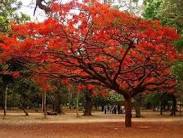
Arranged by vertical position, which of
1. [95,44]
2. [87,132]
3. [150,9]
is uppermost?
[150,9]

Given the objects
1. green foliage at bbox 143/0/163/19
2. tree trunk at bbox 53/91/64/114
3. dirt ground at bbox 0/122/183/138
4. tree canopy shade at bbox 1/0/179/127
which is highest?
green foliage at bbox 143/0/163/19

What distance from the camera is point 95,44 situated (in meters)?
24.1

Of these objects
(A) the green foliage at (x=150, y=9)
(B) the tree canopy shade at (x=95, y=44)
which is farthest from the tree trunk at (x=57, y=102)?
(A) the green foliage at (x=150, y=9)

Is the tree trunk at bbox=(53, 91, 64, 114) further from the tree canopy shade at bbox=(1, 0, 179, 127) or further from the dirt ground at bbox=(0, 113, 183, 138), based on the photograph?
the tree canopy shade at bbox=(1, 0, 179, 127)

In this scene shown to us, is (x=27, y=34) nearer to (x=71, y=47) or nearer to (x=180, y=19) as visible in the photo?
(x=71, y=47)

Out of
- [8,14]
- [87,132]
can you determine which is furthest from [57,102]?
[87,132]

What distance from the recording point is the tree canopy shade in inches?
899

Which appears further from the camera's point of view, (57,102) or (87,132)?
(57,102)

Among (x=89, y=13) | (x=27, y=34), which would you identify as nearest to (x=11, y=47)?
(x=27, y=34)

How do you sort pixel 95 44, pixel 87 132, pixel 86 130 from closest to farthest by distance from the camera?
1. pixel 87 132
2. pixel 86 130
3. pixel 95 44

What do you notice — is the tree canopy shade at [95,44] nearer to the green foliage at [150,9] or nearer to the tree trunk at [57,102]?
the green foliage at [150,9]

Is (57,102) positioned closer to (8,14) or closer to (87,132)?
(8,14)

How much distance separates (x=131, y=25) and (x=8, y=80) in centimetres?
1124

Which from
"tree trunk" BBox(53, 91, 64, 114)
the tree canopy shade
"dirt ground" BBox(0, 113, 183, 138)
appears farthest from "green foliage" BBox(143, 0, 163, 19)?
"tree trunk" BBox(53, 91, 64, 114)
